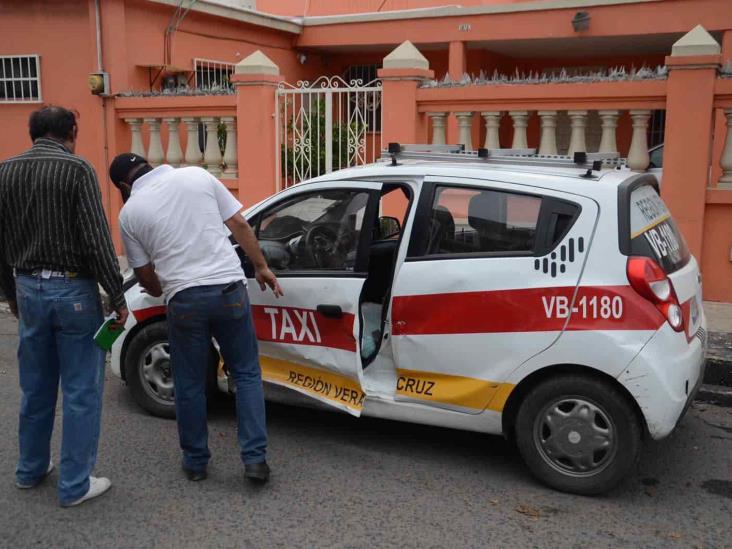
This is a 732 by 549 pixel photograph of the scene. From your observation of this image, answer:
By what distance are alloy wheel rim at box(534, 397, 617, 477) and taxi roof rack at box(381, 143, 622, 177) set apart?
1.25m

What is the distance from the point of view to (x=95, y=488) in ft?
13.6

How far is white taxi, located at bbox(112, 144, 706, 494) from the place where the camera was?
158 inches

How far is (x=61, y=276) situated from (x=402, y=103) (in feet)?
16.5

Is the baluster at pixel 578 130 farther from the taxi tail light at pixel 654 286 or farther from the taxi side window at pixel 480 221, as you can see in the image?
the taxi tail light at pixel 654 286

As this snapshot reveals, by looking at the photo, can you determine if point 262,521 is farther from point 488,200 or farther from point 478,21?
point 478,21

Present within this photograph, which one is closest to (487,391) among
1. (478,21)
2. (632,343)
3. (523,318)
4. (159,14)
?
(523,318)

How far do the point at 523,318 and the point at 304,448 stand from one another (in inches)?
61.7

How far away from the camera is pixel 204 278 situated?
161 inches

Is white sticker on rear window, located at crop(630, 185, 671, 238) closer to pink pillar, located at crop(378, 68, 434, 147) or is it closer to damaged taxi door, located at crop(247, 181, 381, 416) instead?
damaged taxi door, located at crop(247, 181, 381, 416)

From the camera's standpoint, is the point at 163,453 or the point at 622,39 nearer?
the point at 163,453

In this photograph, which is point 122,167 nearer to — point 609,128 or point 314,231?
point 314,231

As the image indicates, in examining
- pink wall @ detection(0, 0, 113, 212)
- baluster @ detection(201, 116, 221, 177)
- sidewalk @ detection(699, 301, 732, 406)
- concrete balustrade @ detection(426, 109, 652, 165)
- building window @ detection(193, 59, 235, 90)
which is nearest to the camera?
sidewalk @ detection(699, 301, 732, 406)

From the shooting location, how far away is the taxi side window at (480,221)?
169 inches

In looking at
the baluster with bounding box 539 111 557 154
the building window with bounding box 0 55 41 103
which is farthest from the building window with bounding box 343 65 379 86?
the baluster with bounding box 539 111 557 154
